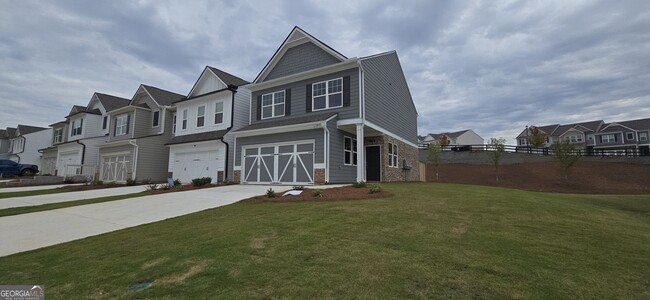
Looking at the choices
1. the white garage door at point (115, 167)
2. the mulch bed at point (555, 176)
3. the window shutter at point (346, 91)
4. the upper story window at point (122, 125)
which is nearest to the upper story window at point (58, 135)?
the upper story window at point (122, 125)

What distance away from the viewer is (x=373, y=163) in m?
18.5

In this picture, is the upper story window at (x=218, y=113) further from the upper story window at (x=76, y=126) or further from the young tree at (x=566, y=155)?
the young tree at (x=566, y=155)

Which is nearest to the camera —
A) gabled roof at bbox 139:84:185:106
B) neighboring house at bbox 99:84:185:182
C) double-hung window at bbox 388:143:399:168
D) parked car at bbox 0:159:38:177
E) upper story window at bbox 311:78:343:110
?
upper story window at bbox 311:78:343:110

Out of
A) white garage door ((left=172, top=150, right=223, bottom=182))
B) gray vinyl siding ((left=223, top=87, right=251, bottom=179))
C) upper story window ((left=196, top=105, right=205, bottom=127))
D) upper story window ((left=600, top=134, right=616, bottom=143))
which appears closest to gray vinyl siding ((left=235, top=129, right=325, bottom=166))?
gray vinyl siding ((left=223, top=87, right=251, bottom=179))

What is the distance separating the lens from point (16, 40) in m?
17.4

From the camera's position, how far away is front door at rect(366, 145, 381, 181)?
18297 mm

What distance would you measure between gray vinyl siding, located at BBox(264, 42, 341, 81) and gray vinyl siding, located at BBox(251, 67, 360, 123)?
2.92 ft

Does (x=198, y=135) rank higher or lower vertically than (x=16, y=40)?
lower

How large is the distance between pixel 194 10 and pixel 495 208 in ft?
51.5

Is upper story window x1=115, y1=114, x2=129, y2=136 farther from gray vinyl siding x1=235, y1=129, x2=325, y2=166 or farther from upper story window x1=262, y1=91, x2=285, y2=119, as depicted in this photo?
upper story window x1=262, y1=91, x2=285, y2=119

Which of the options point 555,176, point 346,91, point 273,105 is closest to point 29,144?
point 273,105

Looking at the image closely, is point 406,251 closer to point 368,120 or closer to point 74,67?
point 368,120

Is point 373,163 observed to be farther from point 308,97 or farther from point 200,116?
point 200,116

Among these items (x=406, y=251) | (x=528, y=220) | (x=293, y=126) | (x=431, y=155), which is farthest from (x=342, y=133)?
(x=431, y=155)
